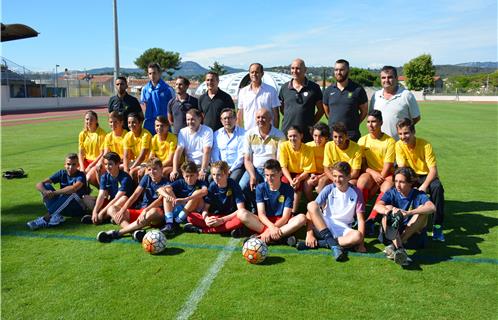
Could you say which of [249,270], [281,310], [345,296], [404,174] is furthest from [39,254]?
[404,174]

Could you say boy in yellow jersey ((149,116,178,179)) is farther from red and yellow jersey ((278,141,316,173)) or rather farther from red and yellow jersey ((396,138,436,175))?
red and yellow jersey ((396,138,436,175))

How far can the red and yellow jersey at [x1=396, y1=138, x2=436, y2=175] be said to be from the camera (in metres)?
5.34

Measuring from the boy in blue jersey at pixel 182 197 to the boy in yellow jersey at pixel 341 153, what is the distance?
5.54 feet

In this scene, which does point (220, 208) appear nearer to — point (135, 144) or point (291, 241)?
point (291, 241)

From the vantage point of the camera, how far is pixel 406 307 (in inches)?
132

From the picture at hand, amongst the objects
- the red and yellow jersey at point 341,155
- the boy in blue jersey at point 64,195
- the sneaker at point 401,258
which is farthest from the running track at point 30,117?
the sneaker at point 401,258

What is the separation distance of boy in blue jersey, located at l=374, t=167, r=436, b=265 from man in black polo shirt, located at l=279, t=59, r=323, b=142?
1.91 metres

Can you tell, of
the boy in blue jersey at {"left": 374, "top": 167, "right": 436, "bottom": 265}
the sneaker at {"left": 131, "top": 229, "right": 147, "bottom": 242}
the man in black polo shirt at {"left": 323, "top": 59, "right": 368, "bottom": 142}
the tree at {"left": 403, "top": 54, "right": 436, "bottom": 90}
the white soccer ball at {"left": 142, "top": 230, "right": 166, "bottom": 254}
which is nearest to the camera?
the boy in blue jersey at {"left": 374, "top": 167, "right": 436, "bottom": 265}

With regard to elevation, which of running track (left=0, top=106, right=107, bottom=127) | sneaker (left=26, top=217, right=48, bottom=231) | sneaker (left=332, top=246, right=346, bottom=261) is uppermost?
running track (left=0, top=106, right=107, bottom=127)

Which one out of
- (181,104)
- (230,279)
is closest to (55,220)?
(181,104)

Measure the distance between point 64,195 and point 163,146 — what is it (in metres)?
1.59

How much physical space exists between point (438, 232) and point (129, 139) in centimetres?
472

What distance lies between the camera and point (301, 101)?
6266mm

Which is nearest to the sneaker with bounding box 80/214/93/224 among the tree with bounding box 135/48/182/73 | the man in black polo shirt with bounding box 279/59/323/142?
the man in black polo shirt with bounding box 279/59/323/142
